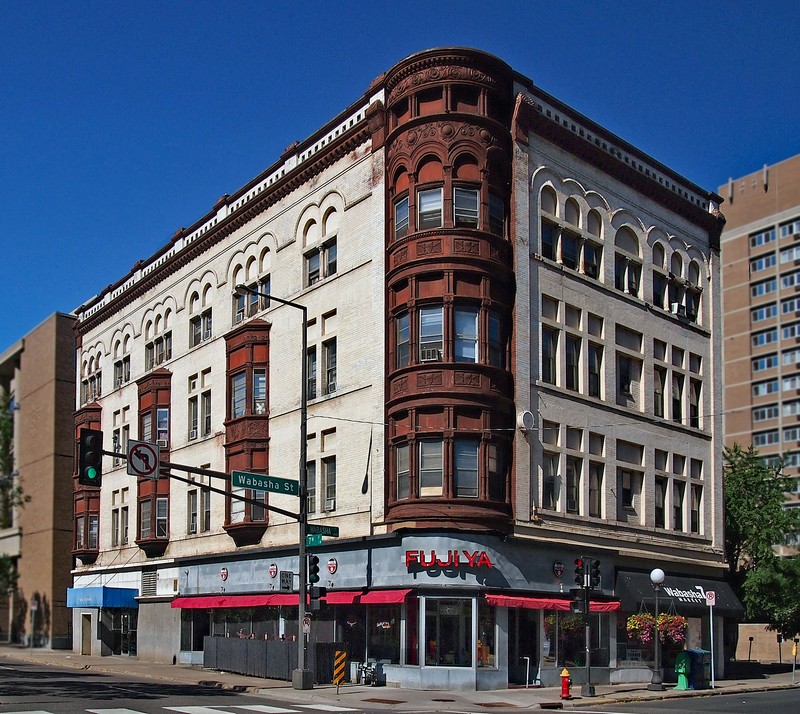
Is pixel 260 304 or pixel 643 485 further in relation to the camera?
pixel 260 304

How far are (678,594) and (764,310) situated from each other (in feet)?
261

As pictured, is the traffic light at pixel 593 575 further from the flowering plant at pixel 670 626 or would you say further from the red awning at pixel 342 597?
the red awning at pixel 342 597

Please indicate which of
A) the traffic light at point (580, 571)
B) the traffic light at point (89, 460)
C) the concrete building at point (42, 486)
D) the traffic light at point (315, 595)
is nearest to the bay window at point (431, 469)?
the traffic light at point (315, 595)

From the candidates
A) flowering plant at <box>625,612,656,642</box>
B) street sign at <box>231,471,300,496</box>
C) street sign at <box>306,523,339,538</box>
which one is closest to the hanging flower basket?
flowering plant at <box>625,612,656,642</box>

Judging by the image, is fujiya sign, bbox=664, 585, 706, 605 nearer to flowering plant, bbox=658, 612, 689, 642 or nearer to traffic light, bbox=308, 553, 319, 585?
flowering plant, bbox=658, 612, 689, 642

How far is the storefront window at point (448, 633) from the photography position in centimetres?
3266

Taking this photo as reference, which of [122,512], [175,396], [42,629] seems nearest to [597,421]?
[175,396]

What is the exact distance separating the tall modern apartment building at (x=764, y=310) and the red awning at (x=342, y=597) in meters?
83.6

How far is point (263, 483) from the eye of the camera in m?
31.2

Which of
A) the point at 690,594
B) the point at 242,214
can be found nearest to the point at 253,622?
the point at 690,594

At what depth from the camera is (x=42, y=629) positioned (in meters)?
64.9

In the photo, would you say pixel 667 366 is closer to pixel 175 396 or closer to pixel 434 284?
pixel 434 284

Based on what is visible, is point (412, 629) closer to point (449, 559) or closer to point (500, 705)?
point (449, 559)

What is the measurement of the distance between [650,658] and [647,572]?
3159 millimetres
